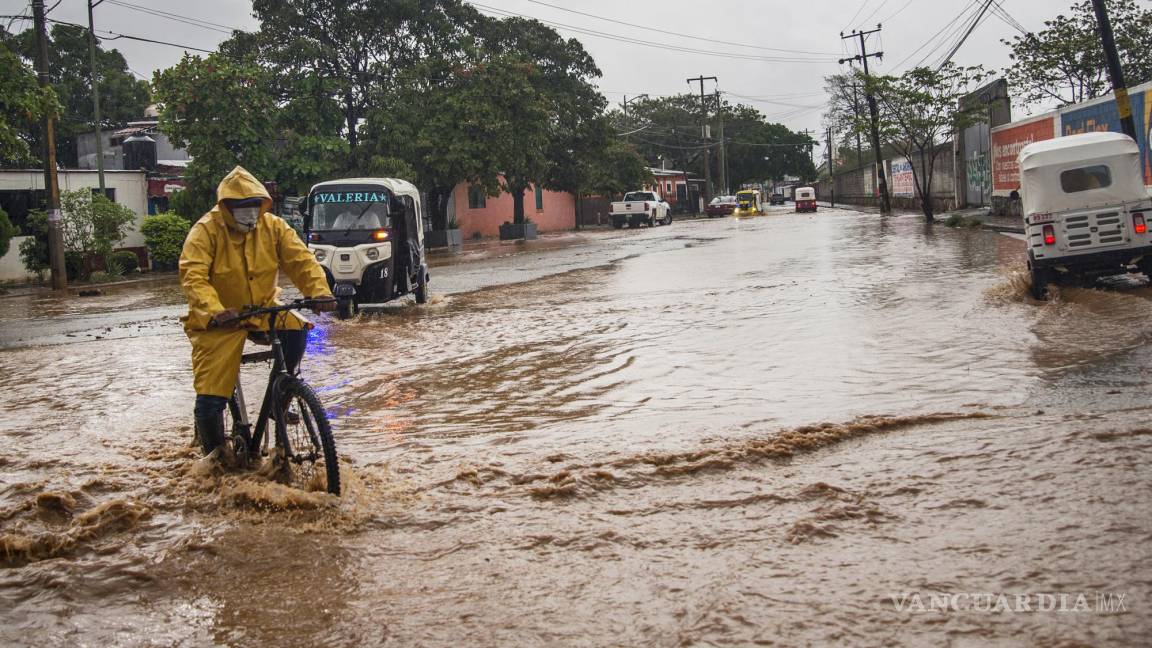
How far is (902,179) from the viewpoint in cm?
5756

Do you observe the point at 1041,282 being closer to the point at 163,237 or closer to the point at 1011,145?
the point at 163,237

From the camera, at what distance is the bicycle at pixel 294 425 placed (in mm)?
5109

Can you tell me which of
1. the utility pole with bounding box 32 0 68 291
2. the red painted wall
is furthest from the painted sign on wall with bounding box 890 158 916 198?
the utility pole with bounding box 32 0 68 291

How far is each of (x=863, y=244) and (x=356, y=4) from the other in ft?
70.6

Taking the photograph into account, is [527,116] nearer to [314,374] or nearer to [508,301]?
[508,301]

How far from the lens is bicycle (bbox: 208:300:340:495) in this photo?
201 inches

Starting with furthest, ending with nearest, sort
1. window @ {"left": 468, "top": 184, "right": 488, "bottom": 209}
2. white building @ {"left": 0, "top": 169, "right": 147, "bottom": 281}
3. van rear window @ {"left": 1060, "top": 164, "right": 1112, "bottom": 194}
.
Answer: window @ {"left": 468, "top": 184, "right": 488, "bottom": 209} → white building @ {"left": 0, "top": 169, "right": 147, "bottom": 281} → van rear window @ {"left": 1060, "top": 164, "right": 1112, "bottom": 194}

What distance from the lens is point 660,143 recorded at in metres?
94.9

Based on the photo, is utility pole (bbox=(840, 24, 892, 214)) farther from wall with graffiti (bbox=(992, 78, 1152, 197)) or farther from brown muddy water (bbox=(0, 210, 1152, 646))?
brown muddy water (bbox=(0, 210, 1152, 646))

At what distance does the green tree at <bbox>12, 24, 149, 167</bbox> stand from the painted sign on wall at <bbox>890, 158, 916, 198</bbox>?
129 feet

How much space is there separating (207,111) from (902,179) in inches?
1589

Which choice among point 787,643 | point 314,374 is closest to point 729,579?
point 787,643

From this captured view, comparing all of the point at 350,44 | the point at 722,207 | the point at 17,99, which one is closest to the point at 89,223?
the point at 17,99

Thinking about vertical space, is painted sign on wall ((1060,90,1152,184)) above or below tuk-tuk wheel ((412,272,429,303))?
above
